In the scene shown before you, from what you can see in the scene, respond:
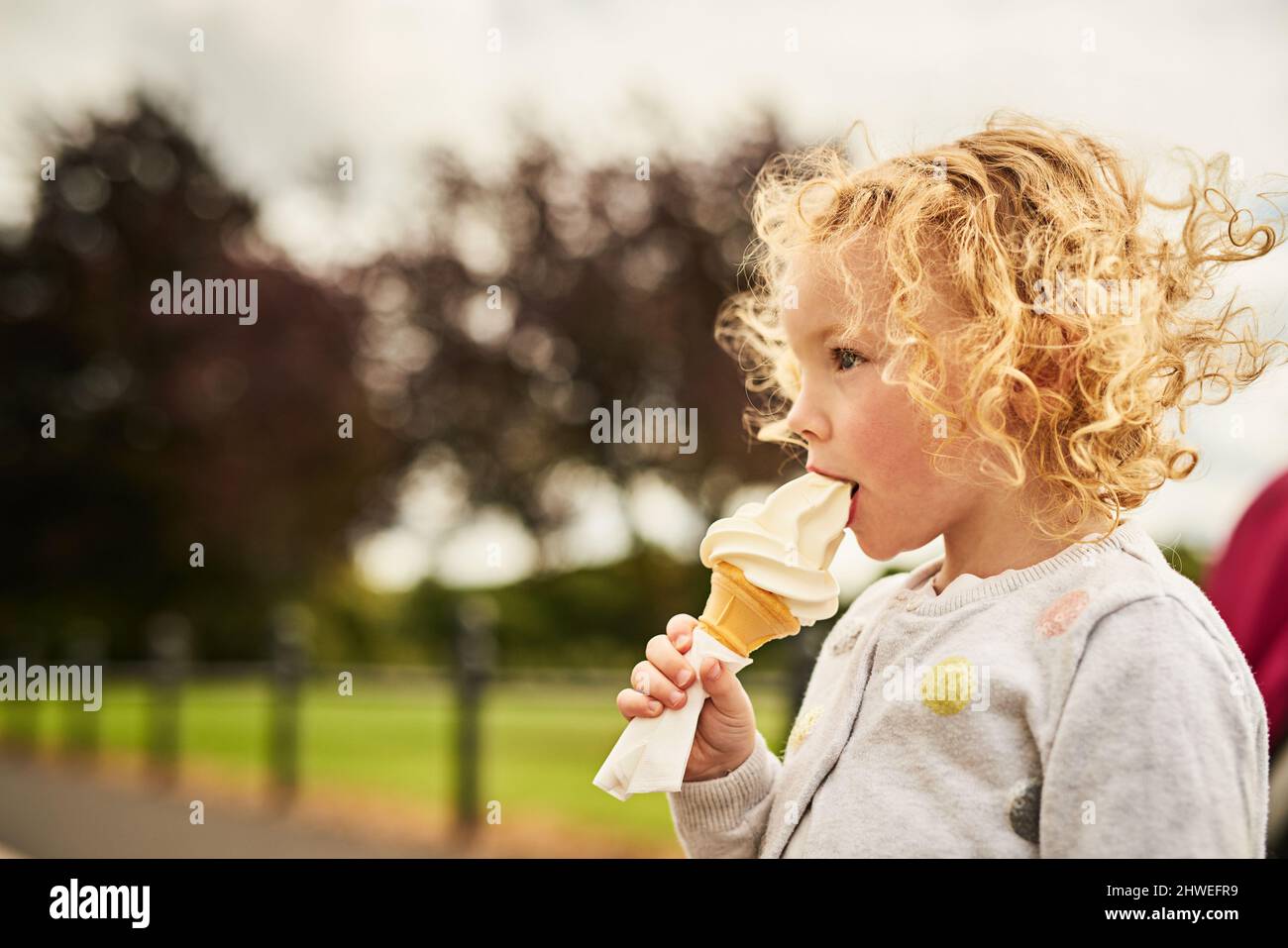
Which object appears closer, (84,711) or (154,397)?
(154,397)

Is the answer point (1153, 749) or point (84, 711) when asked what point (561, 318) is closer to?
point (84, 711)

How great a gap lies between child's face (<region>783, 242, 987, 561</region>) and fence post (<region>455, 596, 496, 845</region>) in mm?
5393

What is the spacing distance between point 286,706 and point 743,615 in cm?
747

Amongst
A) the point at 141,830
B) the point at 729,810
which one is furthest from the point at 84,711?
the point at 729,810

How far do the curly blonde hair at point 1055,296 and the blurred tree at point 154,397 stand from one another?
958 cm

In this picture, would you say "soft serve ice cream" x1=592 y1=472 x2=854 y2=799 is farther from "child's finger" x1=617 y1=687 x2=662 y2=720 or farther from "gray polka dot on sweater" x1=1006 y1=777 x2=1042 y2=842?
"gray polka dot on sweater" x1=1006 y1=777 x2=1042 y2=842

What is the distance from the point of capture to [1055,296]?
1.58 meters

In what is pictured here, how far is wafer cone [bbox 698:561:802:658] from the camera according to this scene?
1624 mm

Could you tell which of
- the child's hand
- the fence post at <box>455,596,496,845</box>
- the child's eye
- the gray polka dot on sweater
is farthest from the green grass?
the gray polka dot on sweater

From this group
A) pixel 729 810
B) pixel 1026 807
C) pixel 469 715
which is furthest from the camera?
pixel 469 715

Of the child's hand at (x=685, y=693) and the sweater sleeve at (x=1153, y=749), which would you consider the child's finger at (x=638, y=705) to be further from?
the sweater sleeve at (x=1153, y=749)

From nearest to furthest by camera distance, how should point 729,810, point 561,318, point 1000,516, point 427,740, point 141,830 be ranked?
1. point 1000,516
2. point 729,810
3. point 141,830
4. point 561,318
5. point 427,740

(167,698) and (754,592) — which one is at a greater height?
(754,592)

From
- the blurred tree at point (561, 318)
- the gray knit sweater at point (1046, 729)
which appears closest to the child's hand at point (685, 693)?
the gray knit sweater at point (1046, 729)
